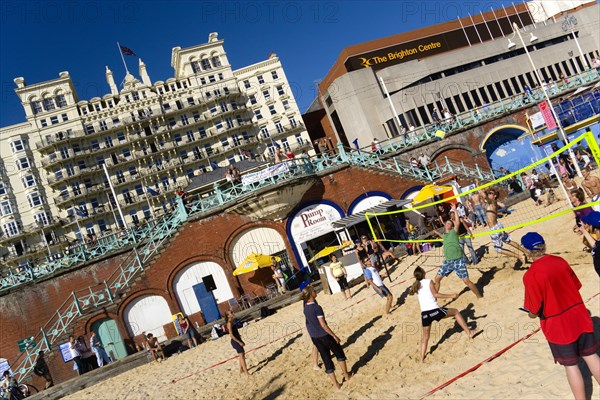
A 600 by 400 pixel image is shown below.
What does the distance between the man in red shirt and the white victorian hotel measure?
44.6 metres

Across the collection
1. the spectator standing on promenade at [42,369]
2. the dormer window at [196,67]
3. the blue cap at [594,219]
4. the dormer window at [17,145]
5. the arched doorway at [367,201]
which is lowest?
the blue cap at [594,219]

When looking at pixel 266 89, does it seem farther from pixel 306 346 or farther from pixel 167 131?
pixel 306 346

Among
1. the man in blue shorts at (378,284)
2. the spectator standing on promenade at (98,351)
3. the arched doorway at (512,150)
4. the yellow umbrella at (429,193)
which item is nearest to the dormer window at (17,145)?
the spectator standing on promenade at (98,351)

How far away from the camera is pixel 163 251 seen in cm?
2148

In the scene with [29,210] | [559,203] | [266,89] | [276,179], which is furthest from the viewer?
[266,89]

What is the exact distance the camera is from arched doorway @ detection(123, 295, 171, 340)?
20.7 m

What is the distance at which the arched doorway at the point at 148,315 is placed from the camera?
20.7 m

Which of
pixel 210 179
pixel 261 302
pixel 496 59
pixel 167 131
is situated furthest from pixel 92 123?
pixel 496 59

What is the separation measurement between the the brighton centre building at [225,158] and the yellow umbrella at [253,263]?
3.78 ft

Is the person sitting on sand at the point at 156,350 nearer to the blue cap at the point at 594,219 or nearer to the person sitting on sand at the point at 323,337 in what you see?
the person sitting on sand at the point at 323,337

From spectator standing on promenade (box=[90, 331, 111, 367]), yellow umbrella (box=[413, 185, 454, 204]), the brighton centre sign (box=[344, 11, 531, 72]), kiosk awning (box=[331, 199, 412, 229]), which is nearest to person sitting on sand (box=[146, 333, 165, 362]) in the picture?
spectator standing on promenade (box=[90, 331, 111, 367])

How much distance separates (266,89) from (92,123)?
22654 mm

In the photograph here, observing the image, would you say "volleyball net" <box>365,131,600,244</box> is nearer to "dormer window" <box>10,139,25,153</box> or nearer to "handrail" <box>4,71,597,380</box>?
"handrail" <box>4,71,597,380</box>

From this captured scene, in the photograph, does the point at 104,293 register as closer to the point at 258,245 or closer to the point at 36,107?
the point at 258,245
